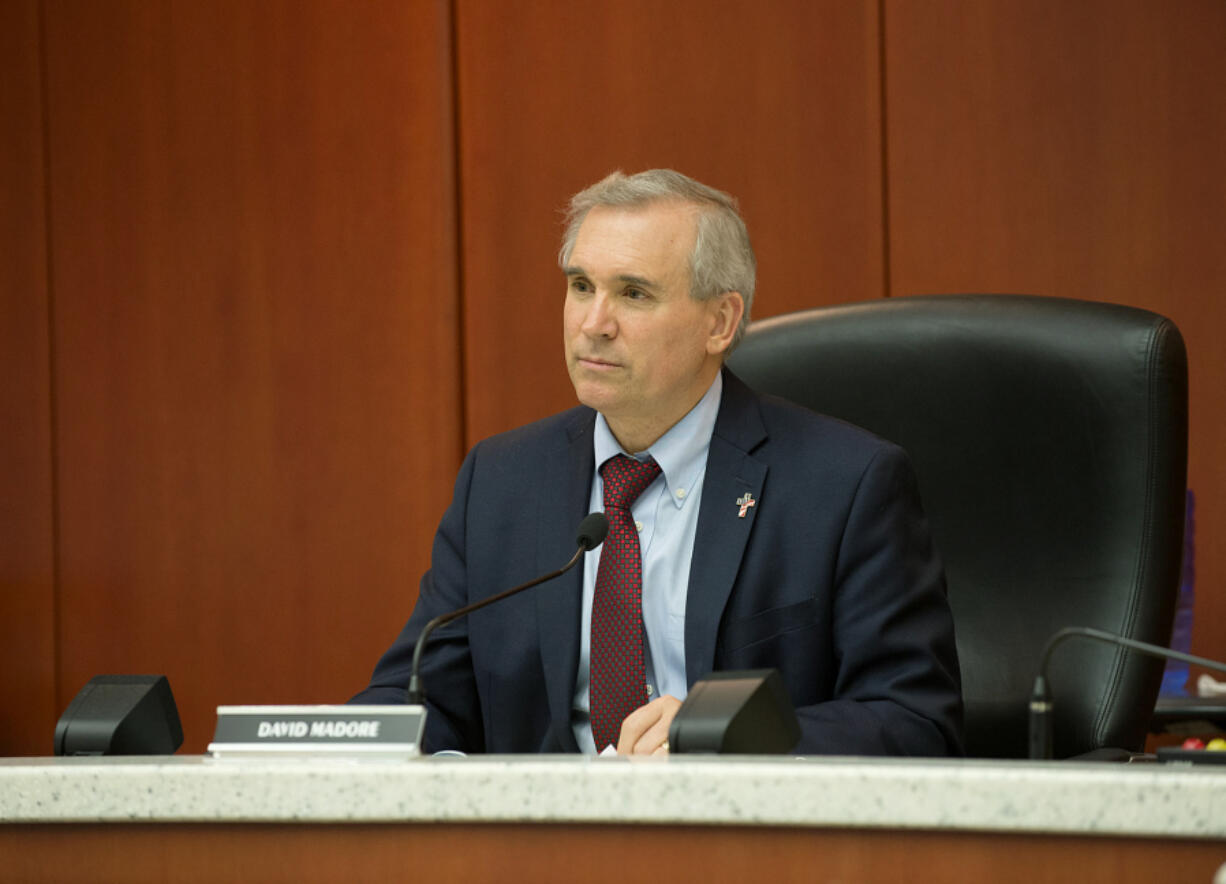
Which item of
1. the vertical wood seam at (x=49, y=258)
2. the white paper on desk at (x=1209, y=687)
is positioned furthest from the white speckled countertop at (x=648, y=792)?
the vertical wood seam at (x=49, y=258)

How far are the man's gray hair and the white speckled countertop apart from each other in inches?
39.3

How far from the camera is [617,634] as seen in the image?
1633 millimetres

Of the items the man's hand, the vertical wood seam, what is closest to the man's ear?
the man's hand

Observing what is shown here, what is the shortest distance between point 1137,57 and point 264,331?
6.36 feet

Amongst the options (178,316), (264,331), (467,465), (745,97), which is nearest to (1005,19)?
(745,97)

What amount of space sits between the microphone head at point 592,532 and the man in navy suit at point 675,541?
0.80 feet

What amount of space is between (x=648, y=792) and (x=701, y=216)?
3.60 ft

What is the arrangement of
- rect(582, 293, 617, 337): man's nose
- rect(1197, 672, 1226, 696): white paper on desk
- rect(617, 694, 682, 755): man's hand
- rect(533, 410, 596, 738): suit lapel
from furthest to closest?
rect(1197, 672, 1226, 696): white paper on desk → rect(582, 293, 617, 337): man's nose → rect(533, 410, 596, 738): suit lapel → rect(617, 694, 682, 755): man's hand

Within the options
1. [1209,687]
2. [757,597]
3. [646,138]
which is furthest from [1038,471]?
[646,138]

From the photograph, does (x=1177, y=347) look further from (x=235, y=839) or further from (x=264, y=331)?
(x=264, y=331)

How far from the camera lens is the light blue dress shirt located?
165 centimetres

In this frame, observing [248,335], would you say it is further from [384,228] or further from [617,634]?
[617,634]

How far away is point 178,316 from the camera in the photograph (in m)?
3.10

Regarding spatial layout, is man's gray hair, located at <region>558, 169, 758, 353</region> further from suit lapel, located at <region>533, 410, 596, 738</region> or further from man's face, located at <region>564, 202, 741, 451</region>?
suit lapel, located at <region>533, 410, 596, 738</region>
